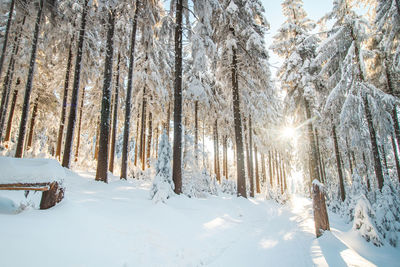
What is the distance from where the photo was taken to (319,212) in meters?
5.62

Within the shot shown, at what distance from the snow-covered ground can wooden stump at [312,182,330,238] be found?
0.99ft

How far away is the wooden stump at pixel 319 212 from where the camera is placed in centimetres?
549

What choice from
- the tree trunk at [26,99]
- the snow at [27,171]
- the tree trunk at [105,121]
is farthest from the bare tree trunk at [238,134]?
the tree trunk at [26,99]

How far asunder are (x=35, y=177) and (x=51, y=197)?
21.4 inches

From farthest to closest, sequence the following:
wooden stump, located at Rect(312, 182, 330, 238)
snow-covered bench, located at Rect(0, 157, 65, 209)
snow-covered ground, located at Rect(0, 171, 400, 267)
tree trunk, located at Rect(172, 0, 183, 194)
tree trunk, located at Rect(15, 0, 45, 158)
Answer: tree trunk, located at Rect(15, 0, 45, 158) → tree trunk, located at Rect(172, 0, 183, 194) → wooden stump, located at Rect(312, 182, 330, 238) → snow-covered bench, located at Rect(0, 157, 65, 209) → snow-covered ground, located at Rect(0, 171, 400, 267)

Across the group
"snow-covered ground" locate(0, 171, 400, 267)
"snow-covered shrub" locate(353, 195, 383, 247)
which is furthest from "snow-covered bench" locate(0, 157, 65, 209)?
"snow-covered shrub" locate(353, 195, 383, 247)

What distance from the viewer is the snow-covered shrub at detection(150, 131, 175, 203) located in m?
6.43

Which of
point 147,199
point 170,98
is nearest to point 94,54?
point 170,98

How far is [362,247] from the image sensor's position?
5398mm

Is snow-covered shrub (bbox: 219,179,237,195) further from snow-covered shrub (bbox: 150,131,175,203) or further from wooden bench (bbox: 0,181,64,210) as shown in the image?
wooden bench (bbox: 0,181,64,210)

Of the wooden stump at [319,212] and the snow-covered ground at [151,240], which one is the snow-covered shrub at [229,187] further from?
the wooden stump at [319,212]

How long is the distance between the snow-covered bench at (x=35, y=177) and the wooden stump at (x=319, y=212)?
613 centimetres

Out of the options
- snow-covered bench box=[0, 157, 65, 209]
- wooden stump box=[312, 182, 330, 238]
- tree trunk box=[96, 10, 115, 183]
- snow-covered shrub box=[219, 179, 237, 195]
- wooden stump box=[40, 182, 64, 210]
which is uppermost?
tree trunk box=[96, 10, 115, 183]

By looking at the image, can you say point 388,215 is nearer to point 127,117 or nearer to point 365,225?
point 365,225
